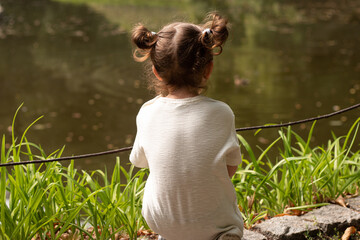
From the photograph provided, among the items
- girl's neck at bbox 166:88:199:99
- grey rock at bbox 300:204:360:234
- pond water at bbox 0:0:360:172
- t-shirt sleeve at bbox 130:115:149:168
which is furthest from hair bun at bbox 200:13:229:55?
grey rock at bbox 300:204:360:234

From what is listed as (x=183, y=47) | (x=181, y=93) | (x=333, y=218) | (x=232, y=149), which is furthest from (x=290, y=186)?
(x=183, y=47)

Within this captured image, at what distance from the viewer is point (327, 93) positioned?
658 centimetres

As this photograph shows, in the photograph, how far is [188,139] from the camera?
169cm

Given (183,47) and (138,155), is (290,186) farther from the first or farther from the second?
(183,47)

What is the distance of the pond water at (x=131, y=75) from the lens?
5.63m

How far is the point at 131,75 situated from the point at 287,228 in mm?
5761

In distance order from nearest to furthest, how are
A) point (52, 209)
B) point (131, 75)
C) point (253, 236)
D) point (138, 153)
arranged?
point (138, 153), point (253, 236), point (52, 209), point (131, 75)

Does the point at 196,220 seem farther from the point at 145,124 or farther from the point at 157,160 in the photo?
the point at 145,124

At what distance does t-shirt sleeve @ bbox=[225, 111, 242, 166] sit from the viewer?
5.63 feet

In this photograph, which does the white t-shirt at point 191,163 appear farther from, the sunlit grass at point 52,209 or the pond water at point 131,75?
the pond water at point 131,75

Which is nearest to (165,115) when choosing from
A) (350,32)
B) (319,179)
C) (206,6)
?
(319,179)

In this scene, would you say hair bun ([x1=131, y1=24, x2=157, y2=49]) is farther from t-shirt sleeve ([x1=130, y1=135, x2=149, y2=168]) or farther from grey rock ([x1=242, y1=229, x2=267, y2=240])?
grey rock ([x1=242, y1=229, x2=267, y2=240])

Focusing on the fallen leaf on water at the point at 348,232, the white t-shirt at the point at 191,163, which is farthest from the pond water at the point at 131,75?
the fallen leaf on water at the point at 348,232

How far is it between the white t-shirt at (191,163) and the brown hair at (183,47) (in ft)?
0.24
